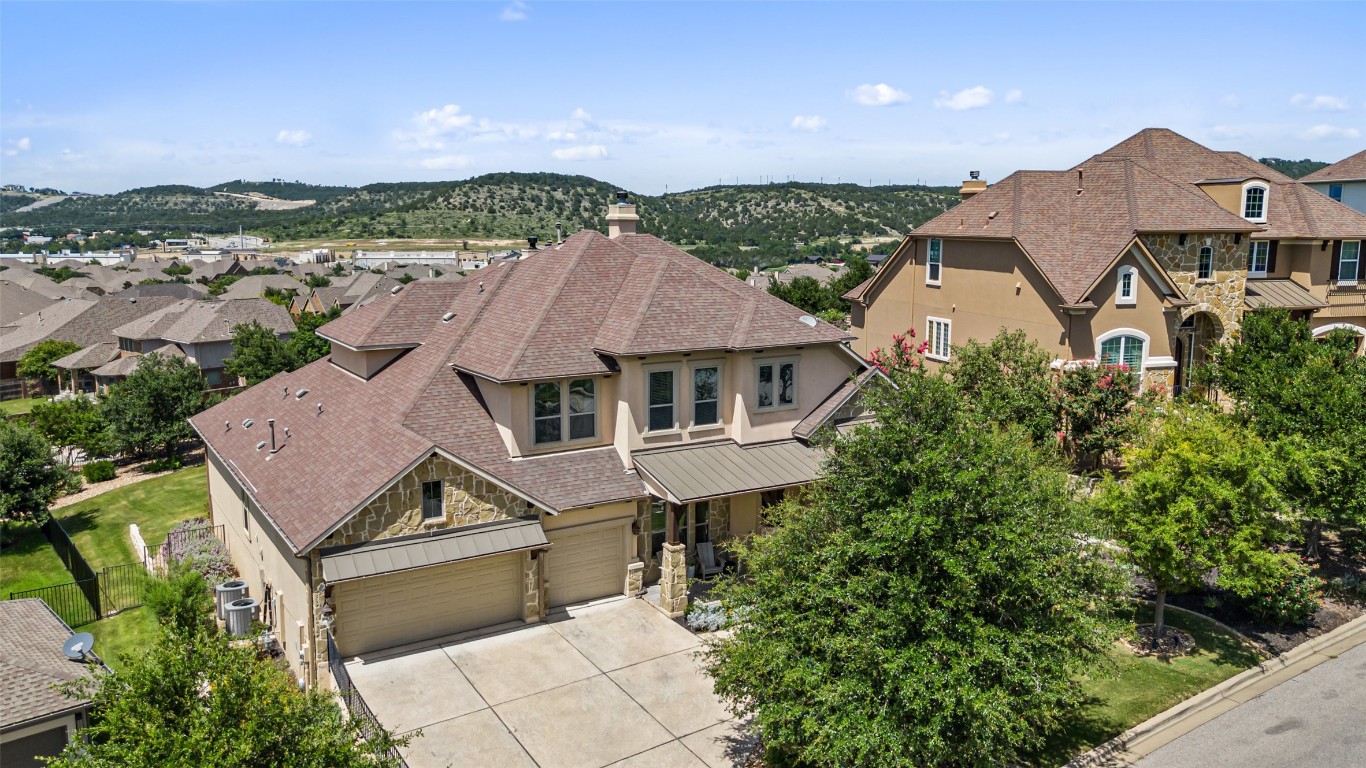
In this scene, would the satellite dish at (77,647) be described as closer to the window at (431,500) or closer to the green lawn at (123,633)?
the window at (431,500)

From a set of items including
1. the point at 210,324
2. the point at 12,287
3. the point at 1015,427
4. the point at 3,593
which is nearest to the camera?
the point at 1015,427

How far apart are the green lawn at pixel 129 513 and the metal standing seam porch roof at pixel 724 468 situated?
18412 millimetres

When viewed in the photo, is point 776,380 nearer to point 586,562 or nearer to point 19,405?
point 586,562

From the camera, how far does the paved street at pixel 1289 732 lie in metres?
15.2

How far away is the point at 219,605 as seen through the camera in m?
22.1

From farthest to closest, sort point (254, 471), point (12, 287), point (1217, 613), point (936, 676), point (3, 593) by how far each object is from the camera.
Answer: point (12, 287)
point (3, 593)
point (254, 471)
point (1217, 613)
point (936, 676)

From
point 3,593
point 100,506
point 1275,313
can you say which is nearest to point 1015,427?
point 1275,313

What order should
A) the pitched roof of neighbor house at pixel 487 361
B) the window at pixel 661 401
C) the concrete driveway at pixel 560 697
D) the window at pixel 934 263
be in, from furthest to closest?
the window at pixel 934 263
the window at pixel 661 401
the pitched roof of neighbor house at pixel 487 361
the concrete driveway at pixel 560 697

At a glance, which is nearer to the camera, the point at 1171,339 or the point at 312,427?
the point at 312,427

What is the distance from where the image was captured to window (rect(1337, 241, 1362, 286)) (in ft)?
121

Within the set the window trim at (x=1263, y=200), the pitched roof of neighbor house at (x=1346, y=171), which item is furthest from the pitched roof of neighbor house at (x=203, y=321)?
the pitched roof of neighbor house at (x=1346, y=171)

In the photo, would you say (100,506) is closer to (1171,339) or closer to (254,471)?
(254,471)

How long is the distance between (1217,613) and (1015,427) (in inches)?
380

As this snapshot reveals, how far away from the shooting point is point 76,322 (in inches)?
2763
